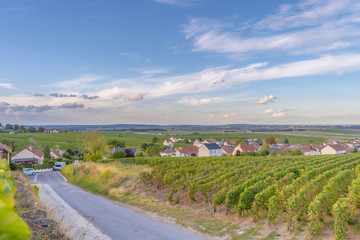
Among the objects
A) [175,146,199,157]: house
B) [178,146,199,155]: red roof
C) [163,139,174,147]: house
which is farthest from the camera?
[163,139,174,147]: house

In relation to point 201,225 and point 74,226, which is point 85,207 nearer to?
point 74,226

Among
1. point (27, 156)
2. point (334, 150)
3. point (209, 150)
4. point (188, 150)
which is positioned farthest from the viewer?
point (334, 150)

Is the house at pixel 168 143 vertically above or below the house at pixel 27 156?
below

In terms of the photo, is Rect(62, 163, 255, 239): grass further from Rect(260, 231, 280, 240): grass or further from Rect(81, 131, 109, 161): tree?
Rect(81, 131, 109, 161): tree

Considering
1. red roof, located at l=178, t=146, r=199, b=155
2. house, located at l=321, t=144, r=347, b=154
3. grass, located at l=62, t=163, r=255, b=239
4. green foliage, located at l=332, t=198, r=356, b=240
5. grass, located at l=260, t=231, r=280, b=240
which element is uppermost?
green foliage, located at l=332, t=198, r=356, b=240

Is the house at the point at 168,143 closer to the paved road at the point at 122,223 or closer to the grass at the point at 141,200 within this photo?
the grass at the point at 141,200

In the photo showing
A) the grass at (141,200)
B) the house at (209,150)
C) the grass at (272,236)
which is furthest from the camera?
the house at (209,150)

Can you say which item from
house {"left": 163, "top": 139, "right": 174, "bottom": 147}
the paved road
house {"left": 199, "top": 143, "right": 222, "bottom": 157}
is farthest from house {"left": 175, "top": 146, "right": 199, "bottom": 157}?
the paved road

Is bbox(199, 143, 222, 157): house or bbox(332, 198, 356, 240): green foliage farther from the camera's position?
bbox(199, 143, 222, 157): house

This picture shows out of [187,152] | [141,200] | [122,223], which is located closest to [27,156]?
[187,152]

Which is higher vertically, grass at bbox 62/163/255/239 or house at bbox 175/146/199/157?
grass at bbox 62/163/255/239

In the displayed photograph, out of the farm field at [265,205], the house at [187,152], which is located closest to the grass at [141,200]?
the farm field at [265,205]

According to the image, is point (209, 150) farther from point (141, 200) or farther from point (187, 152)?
point (141, 200)

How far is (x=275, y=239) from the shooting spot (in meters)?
11.6
